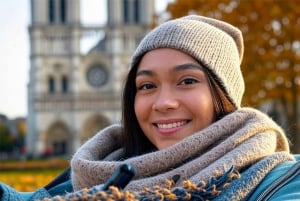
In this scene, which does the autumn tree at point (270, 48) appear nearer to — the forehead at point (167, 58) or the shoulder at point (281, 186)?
the forehead at point (167, 58)

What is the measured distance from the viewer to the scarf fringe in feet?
4.65

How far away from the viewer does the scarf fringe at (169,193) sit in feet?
4.65

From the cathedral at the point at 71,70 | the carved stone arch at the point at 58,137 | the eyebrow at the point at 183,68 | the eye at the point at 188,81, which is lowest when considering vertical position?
the carved stone arch at the point at 58,137

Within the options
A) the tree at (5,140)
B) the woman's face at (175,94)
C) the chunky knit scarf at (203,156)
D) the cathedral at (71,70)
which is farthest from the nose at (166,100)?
the tree at (5,140)

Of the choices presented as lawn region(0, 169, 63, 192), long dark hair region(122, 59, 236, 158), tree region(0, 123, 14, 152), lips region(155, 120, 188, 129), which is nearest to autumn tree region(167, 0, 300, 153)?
lawn region(0, 169, 63, 192)

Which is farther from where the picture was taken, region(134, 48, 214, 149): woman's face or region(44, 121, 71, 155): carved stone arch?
region(44, 121, 71, 155): carved stone arch

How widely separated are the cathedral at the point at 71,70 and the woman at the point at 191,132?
5566 cm

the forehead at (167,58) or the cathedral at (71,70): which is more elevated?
the forehead at (167,58)

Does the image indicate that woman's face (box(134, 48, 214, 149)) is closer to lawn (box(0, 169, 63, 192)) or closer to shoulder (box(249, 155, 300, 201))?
shoulder (box(249, 155, 300, 201))

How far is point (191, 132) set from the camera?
6.20ft

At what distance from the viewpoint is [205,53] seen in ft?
6.22

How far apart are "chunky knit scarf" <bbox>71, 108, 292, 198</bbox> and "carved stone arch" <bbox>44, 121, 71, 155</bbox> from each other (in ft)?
185

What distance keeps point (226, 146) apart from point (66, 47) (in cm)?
5745

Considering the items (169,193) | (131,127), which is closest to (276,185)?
(169,193)
